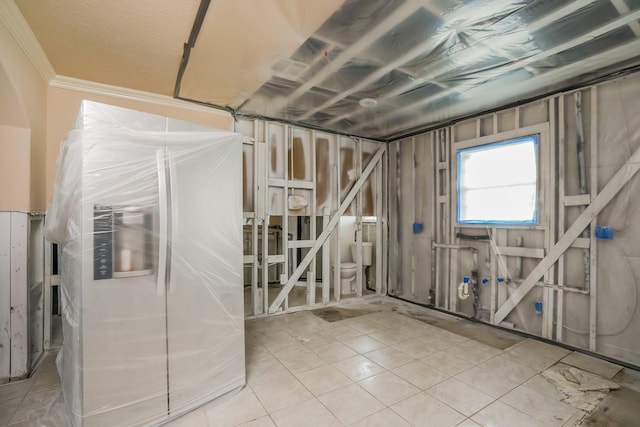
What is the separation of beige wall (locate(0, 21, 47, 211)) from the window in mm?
4238

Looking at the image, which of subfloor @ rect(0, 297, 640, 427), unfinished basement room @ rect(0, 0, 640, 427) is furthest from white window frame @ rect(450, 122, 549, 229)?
subfloor @ rect(0, 297, 640, 427)

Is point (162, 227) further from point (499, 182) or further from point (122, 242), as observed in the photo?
point (499, 182)

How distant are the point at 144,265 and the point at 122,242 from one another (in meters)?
0.17

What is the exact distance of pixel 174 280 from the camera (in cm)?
176

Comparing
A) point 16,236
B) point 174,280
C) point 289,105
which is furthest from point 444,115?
point 16,236

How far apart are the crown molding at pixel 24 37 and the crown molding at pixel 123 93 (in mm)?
119

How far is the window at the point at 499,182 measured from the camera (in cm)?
302

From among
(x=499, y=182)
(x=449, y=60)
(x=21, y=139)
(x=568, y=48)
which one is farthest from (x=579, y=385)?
(x=21, y=139)

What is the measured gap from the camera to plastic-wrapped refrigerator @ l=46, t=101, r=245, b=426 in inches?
60.2

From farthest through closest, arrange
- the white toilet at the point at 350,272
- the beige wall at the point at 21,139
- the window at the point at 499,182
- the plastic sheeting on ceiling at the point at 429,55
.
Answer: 1. the white toilet at the point at 350,272
2. the window at the point at 499,182
3. the beige wall at the point at 21,139
4. the plastic sheeting on ceiling at the point at 429,55

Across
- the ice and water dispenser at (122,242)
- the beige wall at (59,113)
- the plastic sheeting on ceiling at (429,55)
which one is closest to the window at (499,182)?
the plastic sheeting on ceiling at (429,55)

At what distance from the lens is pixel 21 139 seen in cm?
227

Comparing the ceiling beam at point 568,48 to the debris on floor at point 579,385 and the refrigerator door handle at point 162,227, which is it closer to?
the debris on floor at point 579,385

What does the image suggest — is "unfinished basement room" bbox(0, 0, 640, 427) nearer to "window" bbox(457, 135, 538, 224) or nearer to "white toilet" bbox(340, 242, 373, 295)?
"window" bbox(457, 135, 538, 224)
